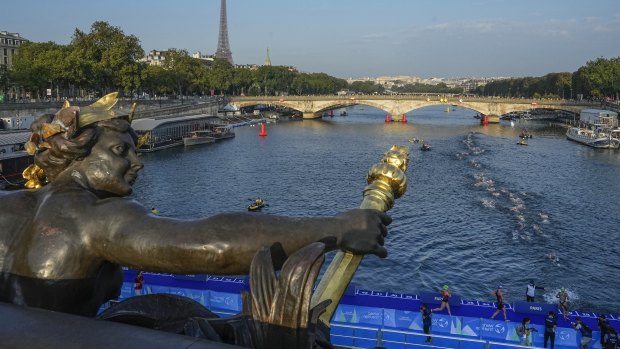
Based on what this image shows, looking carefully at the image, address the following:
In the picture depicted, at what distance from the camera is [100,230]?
2.60 meters

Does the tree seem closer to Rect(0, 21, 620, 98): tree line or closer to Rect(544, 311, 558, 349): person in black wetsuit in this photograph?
Rect(0, 21, 620, 98): tree line

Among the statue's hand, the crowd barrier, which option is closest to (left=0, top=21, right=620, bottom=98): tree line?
the crowd barrier

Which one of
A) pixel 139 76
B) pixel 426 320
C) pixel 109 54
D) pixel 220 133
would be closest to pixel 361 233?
pixel 426 320

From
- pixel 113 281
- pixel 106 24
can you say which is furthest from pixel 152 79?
pixel 113 281

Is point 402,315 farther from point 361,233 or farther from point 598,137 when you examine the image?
point 598,137

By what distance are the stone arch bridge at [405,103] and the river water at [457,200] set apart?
82.5ft

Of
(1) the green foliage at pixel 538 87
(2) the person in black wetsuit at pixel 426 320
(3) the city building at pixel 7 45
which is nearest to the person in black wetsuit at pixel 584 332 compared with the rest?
(2) the person in black wetsuit at pixel 426 320

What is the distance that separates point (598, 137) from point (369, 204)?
64237mm

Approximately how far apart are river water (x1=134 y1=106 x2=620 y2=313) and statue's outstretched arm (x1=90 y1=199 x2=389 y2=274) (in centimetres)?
1752

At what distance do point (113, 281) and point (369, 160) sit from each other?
4550 centimetres

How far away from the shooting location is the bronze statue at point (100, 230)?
246 centimetres

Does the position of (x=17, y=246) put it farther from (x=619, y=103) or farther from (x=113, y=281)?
(x=619, y=103)

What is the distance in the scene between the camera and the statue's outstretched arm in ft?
8.00

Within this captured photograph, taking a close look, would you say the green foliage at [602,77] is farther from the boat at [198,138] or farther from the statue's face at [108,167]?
the statue's face at [108,167]
